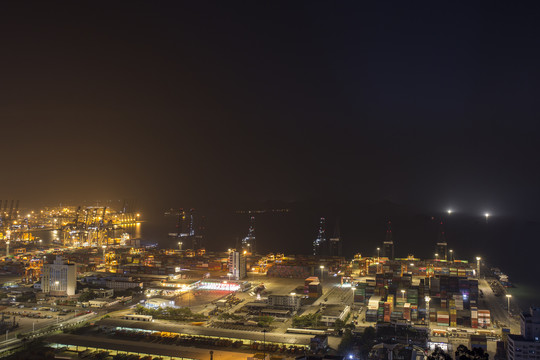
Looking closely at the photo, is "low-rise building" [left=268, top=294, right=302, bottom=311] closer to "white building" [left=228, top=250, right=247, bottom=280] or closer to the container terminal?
the container terminal

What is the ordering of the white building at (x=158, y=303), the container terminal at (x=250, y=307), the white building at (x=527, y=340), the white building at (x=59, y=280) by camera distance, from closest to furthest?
the white building at (x=527, y=340) < the container terminal at (x=250, y=307) < the white building at (x=158, y=303) < the white building at (x=59, y=280)

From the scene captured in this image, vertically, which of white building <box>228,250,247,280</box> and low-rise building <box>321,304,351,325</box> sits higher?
white building <box>228,250,247,280</box>

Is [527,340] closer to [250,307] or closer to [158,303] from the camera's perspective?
[250,307]

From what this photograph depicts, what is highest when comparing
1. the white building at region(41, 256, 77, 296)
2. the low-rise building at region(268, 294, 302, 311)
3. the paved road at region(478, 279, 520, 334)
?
the white building at region(41, 256, 77, 296)

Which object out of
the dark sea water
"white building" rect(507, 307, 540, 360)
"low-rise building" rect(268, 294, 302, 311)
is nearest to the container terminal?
"low-rise building" rect(268, 294, 302, 311)

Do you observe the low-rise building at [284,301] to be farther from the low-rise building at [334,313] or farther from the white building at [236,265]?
the white building at [236,265]

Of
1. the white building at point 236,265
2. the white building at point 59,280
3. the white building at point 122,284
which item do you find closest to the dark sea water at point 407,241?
the white building at point 236,265
